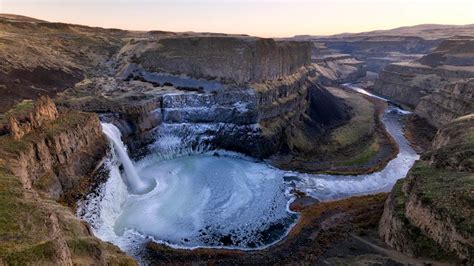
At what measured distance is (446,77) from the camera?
77688mm

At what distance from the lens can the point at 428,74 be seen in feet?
271

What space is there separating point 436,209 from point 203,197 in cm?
1981

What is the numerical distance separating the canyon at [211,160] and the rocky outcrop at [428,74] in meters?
12.1

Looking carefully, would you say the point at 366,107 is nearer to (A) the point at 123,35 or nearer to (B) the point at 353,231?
(B) the point at 353,231

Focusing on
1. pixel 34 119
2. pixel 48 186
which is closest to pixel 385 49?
pixel 34 119

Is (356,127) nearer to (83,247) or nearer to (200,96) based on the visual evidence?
(200,96)

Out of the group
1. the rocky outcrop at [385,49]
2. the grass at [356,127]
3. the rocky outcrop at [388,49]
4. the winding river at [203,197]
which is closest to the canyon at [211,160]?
the winding river at [203,197]

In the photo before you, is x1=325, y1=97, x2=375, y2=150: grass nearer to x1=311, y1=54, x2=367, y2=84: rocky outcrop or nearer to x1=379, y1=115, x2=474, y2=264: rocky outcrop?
x1=379, y1=115, x2=474, y2=264: rocky outcrop

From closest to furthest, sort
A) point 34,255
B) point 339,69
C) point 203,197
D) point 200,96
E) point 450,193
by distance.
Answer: point 34,255 → point 450,193 → point 203,197 → point 200,96 → point 339,69

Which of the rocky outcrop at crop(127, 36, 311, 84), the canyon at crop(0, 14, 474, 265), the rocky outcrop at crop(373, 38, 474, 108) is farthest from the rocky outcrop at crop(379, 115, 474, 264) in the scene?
the rocky outcrop at crop(373, 38, 474, 108)

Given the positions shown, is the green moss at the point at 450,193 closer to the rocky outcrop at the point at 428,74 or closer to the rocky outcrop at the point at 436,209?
the rocky outcrop at the point at 436,209

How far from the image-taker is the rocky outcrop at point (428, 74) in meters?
76.7

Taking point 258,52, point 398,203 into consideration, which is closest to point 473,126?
point 398,203

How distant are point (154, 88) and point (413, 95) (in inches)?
2373
